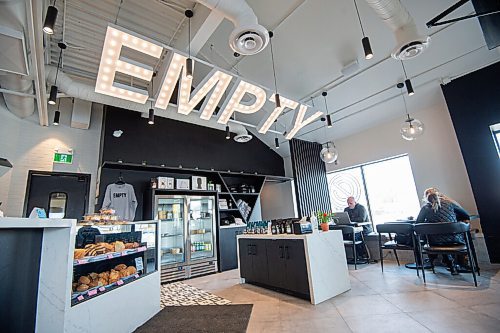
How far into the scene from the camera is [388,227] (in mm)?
4207

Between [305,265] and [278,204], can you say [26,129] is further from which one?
[278,204]

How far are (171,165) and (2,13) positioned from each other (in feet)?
12.2

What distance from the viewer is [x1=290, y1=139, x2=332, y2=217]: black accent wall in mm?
6539

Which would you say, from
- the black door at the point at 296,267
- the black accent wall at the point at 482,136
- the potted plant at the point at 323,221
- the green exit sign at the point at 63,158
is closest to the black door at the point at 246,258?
the black door at the point at 296,267

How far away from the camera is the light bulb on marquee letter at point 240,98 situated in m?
3.63

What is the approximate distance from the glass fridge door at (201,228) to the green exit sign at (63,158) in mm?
2688

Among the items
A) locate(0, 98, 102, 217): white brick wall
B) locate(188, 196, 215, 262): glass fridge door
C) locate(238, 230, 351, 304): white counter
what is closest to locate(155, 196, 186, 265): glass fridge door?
locate(188, 196, 215, 262): glass fridge door

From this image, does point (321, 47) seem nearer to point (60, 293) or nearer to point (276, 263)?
point (276, 263)

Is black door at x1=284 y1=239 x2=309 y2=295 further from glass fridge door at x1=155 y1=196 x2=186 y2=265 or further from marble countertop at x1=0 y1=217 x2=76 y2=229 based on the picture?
glass fridge door at x1=155 y1=196 x2=186 y2=265

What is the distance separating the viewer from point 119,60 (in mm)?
2834

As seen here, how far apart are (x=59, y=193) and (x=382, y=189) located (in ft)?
24.6

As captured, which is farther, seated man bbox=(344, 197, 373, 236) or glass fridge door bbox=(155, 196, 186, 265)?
seated man bbox=(344, 197, 373, 236)

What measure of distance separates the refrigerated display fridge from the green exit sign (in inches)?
81.1

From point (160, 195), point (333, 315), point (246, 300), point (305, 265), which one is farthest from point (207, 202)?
point (333, 315)
